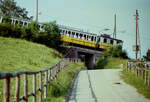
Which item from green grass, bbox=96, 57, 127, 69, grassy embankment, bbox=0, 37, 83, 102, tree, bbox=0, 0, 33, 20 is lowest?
green grass, bbox=96, 57, 127, 69

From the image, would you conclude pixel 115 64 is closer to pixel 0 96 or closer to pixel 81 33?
pixel 81 33

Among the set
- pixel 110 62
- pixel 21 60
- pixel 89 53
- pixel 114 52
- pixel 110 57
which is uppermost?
pixel 114 52

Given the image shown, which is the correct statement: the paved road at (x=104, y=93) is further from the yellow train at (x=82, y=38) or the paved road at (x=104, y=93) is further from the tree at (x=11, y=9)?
the tree at (x=11, y=9)

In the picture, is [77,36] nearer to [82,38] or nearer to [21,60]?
[82,38]

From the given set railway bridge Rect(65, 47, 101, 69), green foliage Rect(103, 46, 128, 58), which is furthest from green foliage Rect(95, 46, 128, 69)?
railway bridge Rect(65, 47, 101, 69)

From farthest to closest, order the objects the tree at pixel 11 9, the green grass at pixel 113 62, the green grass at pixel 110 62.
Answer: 1. the tree at pixel 11 9
2. the green grass at pixel 110 62
3. the green grass at pixel 113 62

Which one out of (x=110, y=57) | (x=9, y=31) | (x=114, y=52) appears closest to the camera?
(x=9, y=31)

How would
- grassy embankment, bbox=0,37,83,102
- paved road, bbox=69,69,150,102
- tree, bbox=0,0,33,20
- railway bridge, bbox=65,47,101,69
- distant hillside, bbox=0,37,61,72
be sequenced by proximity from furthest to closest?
tree, bbox=0,0,33,20, railway bridge, bbox=65,47,101,69, distant hillside, bbox=0,37,61,72, grassy embankment, bbox=0,37,83,102, paved road, bbox=69,69,150,102

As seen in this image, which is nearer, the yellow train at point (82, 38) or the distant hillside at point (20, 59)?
the distant hillside at point (20, 59)

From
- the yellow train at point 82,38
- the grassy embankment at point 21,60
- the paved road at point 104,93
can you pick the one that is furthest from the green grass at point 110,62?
the paved road at point 104,93

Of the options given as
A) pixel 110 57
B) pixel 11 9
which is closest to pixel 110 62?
pixel 110 57

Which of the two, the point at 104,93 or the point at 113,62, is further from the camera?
the point at 113,62

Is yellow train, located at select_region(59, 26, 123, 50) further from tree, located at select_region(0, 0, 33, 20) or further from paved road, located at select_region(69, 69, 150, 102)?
tree, located at select_region(0, 0, 33, 20)

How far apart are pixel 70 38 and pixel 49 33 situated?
14.4 ft
